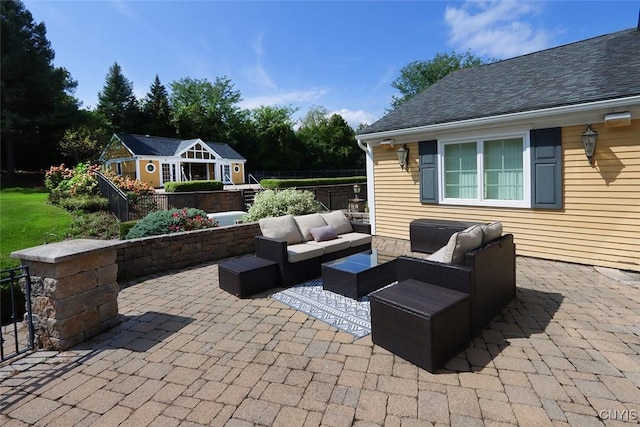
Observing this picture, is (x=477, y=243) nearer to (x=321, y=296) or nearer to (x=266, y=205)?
(x=321, y=296)

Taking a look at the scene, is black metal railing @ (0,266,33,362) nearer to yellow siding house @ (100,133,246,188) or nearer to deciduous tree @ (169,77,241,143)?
yellow siding house @ (100,133,246,188)

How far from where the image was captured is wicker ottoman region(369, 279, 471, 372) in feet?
8.40

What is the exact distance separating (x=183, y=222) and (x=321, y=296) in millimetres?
3702

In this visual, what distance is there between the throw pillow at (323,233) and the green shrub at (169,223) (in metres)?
2.70

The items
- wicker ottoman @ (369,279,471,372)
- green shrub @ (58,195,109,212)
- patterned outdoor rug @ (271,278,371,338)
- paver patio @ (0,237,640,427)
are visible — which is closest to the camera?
paver patio @ (0,237,640,427)

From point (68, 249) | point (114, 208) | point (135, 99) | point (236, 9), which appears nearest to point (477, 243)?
point (68, 249)

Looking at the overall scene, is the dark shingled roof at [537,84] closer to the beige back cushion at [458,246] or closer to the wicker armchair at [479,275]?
the wicker armchair at [479,275]

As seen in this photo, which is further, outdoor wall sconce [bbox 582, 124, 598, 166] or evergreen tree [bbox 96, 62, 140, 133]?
evergreen tree [bbox 96, 62, 140, 133]

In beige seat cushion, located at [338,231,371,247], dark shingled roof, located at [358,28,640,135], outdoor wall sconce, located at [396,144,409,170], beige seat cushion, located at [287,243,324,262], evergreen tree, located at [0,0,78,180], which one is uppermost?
evergreen tree, located at [0,0,78,180]

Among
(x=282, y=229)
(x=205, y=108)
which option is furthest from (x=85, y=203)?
(x=205, y=108)

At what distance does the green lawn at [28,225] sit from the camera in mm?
6586

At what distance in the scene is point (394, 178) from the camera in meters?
7.96

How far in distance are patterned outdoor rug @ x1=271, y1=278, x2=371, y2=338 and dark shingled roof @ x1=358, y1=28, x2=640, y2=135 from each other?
4.38 m

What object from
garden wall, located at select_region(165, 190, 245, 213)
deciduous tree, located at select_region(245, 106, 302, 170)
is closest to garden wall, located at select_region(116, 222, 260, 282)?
garden wall, located at select_region(165, 190, 245, 213)
